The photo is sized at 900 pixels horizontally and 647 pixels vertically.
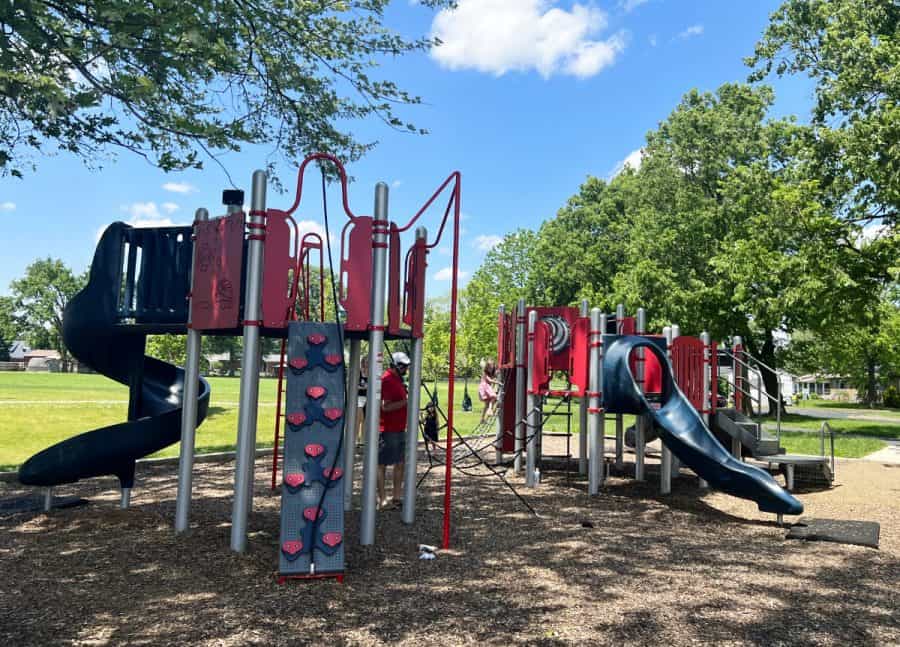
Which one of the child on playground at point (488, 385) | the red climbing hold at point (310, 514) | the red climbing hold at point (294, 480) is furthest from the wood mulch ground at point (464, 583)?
the child on playground at point (488, 385)

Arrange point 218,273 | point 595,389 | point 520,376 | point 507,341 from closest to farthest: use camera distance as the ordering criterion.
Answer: point 218,273
point 595,389
point 520,376
point 507,341

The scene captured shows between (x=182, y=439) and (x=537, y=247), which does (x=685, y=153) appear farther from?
(x=182, y=439)

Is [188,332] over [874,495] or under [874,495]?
over

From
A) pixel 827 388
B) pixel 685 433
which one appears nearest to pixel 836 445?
pixel 685 433

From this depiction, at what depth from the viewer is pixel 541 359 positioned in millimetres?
10875

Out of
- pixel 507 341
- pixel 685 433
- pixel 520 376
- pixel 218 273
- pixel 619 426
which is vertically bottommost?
pixel 619 426

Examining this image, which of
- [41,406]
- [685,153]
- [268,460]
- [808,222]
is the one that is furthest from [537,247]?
[268,460]

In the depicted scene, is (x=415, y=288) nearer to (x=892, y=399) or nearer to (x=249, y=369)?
(x=249, y=369)

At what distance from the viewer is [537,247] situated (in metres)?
45.6

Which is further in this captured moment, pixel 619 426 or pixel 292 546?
pixel 619 426

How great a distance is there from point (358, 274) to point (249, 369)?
1.37 meters

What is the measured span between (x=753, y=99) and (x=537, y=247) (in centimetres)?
1656

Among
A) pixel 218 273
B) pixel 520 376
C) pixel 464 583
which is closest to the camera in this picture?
pixel 464 583

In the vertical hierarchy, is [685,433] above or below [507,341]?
below
